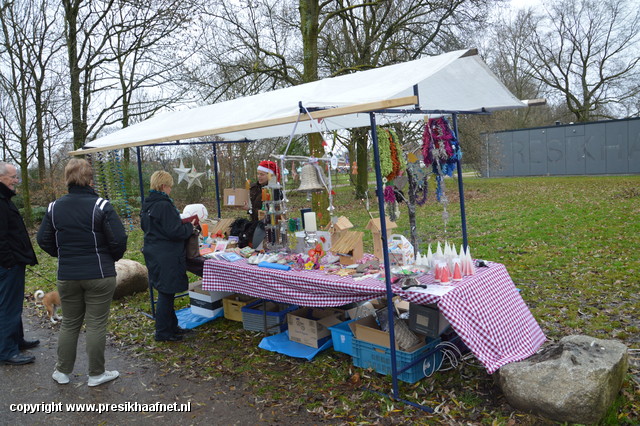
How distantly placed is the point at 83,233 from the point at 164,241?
0.92 meters

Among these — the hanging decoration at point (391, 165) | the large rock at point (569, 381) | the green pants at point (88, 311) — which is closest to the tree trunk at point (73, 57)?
the green pants at point (88, 311)

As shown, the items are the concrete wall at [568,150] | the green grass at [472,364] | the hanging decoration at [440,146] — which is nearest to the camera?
the green grass at [472,364]

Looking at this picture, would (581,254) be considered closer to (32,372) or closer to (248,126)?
(248,126)

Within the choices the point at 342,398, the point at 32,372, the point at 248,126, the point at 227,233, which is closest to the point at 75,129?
the point at 227,233

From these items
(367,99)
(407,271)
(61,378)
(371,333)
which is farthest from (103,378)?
(367,99)

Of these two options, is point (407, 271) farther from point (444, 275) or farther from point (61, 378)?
point (61, 378)

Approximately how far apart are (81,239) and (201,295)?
2.09 metres

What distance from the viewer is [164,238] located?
173 inches

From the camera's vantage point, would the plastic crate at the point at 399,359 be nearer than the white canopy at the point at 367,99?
No

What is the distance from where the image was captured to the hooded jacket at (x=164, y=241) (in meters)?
4.31

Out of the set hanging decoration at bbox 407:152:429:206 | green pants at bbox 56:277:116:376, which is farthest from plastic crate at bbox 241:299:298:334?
hanging decoration at bbox 407:152:429:206

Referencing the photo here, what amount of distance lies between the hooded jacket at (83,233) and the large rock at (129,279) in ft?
9.88

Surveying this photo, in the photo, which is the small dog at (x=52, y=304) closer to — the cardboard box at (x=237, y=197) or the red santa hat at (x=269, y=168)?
the cardboard box at (x=237, y=197)

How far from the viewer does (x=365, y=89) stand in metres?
3.49
